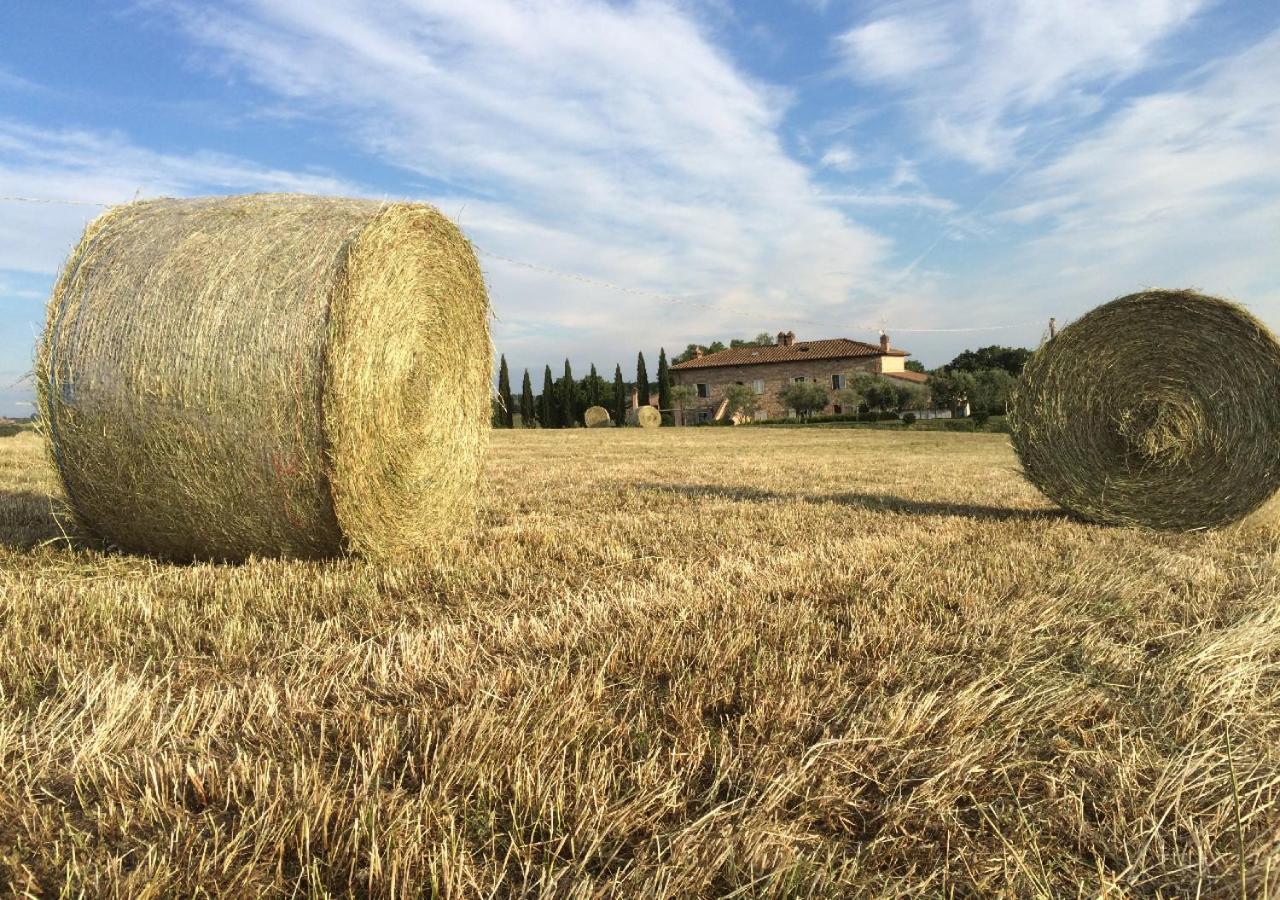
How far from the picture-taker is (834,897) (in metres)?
1.77

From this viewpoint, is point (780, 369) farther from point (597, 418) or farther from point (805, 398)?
point (597, 418)

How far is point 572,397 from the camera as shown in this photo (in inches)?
2416

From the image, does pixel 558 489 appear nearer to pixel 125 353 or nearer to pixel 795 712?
pixel 125 353

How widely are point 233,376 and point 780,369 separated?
63614 mm

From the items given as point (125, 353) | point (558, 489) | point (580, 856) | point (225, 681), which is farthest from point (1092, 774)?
point (558, 489)

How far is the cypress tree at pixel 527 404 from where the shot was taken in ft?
192

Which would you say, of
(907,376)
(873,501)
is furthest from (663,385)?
(873,501)

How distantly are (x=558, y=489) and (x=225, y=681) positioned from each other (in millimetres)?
A: 7140

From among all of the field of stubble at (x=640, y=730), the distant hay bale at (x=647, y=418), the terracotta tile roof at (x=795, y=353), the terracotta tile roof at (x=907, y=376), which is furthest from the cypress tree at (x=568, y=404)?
the field of stubble at (x=640, y=730)

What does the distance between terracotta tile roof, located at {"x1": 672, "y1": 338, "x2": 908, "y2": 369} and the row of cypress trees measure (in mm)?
7162

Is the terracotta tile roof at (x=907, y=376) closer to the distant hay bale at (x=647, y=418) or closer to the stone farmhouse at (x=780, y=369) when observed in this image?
the stone farmhouse at (x=780, y=369)

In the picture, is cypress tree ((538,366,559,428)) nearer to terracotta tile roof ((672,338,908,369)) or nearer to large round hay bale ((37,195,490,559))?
terracotta tile roof ((672,338,908,369))

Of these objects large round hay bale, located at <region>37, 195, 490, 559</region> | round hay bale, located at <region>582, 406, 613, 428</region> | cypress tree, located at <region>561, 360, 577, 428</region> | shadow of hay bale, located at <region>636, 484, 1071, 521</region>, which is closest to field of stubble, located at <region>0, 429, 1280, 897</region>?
large round hay bale, located at <region>37, 195, 490, 559</region>

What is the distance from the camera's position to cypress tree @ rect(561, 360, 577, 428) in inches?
2323
